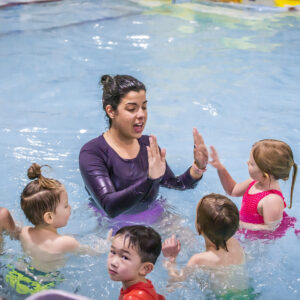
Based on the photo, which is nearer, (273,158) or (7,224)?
(7,224)

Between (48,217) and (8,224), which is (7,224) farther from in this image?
(48,217)

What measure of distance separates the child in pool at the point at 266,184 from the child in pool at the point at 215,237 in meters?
0.45

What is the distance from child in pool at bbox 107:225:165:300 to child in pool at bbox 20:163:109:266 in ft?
1.61

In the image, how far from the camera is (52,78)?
7.16 m

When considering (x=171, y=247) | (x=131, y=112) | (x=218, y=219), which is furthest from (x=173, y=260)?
(x=131, y=112)

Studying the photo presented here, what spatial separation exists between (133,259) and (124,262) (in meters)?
0.05

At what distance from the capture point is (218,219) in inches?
114

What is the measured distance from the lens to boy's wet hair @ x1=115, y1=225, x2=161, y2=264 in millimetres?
2660

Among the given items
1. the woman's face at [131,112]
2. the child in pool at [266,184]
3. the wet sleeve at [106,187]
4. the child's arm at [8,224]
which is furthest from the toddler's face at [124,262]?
the child in pool at [266,184]

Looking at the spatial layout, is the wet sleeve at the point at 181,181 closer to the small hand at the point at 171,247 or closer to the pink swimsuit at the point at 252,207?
the pink swimsuit at the point at 252,207

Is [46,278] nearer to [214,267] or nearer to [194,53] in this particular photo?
[214,267]

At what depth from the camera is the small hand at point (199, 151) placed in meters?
3.40

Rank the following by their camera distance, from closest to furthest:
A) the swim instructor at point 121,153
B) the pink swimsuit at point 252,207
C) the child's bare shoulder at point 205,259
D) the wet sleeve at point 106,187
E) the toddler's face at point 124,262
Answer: the toddler's face at point 124,262
the child's bare shoulder at point 205,259
the wet sleeve at point 106,187
the swim instructor at point 121,153
the pink swimsuit at point 252,207

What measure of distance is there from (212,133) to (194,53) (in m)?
2.83
